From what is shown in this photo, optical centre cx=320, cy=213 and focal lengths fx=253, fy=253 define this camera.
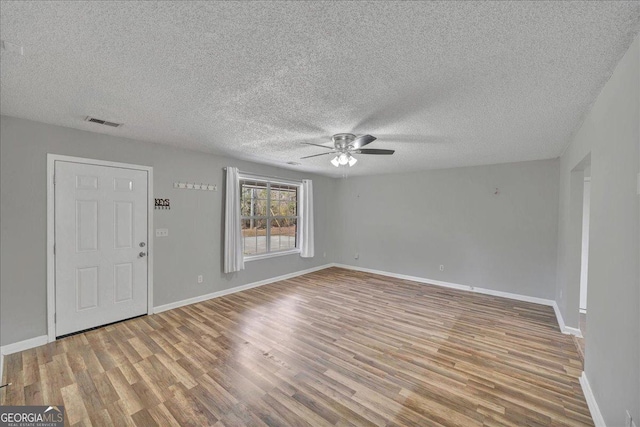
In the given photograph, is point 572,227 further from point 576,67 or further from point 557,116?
point 576,67

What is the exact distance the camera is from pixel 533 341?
288cm

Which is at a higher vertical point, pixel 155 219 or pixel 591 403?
pixel 155 219

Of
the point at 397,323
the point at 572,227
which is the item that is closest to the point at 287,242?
the point at 397,323

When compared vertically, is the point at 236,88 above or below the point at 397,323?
above

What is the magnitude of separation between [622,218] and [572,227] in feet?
6.57

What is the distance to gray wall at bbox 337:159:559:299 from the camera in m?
4.12

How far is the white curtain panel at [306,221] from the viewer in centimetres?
579

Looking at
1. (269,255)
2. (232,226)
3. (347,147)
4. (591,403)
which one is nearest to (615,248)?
(591,403)

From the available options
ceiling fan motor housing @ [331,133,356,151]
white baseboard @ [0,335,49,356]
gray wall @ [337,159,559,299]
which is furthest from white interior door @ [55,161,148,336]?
gray wall @ [337,159,559,299]

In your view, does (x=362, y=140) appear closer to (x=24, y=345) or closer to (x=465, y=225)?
Answer: (x=465, y=225)

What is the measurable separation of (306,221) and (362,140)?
3.43 meters

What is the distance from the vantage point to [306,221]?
580 centimetres

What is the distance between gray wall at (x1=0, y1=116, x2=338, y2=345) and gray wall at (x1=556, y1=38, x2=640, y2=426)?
4462 mm

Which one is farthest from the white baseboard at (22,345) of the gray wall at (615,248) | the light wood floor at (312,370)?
the gray wall at (615,248)
